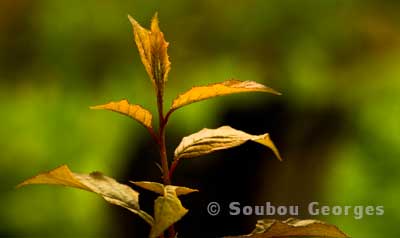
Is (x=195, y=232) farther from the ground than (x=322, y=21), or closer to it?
closer to it

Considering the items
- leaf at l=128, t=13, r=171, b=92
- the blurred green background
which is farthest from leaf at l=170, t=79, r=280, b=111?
the blurred green background

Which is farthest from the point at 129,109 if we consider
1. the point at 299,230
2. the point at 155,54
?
the point at 299,230

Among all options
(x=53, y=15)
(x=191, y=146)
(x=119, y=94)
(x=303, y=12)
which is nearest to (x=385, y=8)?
(x=303, y=12)

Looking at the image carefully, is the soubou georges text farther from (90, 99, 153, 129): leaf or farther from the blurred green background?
(90, 99, 153, 129): leaf

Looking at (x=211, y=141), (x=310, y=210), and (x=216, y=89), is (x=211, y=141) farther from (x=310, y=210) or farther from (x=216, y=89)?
(x=310, y=210)

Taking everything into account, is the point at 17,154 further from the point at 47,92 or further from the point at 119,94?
the point at 119,94
